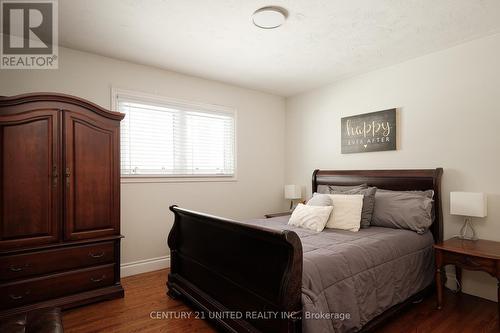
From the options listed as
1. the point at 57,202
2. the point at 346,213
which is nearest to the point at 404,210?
the point at 346,213

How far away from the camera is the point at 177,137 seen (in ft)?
12.4

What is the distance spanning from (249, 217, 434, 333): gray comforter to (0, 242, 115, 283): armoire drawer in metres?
1.96

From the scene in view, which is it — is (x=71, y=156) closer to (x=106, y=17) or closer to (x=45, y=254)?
(x=45, y=254)

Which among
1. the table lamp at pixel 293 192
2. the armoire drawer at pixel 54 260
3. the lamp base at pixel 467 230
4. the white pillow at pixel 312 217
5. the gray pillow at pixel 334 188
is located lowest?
the armoire drawer at pixel 54 260

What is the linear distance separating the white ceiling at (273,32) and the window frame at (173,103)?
0.40 metres

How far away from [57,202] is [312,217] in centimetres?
240

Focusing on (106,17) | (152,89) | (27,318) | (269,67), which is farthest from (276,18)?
(27,318)

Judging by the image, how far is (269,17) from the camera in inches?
94.7

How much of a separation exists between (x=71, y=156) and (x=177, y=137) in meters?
1.41

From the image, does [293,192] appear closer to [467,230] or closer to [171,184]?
[171,184]

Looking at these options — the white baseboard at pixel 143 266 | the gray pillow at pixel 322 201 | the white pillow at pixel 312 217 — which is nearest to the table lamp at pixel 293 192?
the gray pillow at pixel 322 201

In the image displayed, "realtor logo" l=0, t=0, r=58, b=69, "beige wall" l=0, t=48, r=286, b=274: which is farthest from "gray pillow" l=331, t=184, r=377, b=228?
"realtor logo" l=0, t=0, r=58, b=69

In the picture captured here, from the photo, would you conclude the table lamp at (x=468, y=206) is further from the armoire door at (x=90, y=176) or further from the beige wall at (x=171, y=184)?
the armoire door at (x=90, y=176)

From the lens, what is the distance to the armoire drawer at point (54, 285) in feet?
7.55
